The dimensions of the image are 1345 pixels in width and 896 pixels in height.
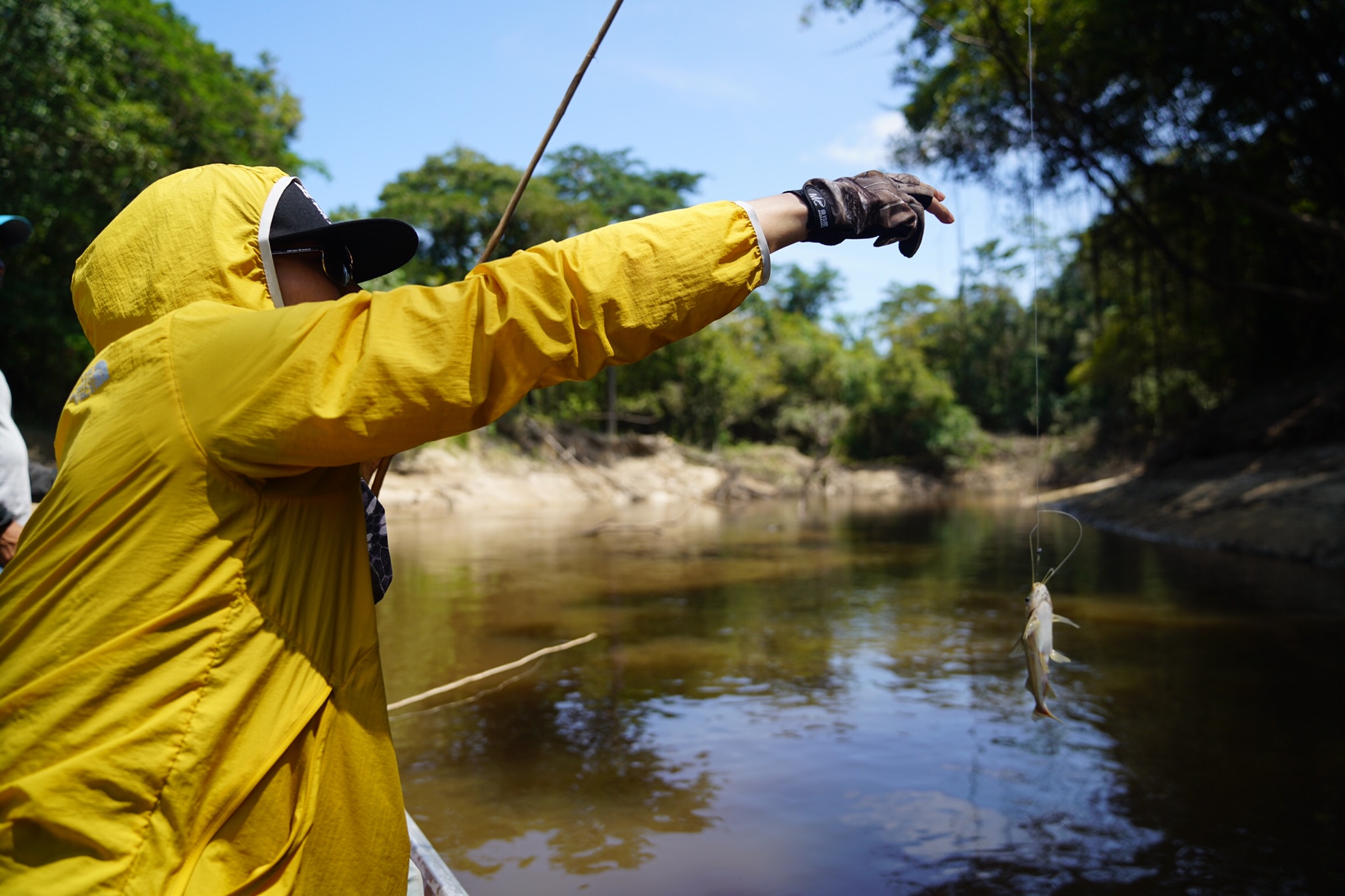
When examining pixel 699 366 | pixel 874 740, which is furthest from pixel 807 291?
pixel 874 740

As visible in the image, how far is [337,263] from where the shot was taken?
1.54 meters

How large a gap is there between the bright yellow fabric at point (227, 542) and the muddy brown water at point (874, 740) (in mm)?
2970

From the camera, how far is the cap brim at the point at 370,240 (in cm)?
146

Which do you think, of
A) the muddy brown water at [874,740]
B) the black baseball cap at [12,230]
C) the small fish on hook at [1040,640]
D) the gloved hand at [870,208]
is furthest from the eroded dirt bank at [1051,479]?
the black baseball cap at [12,230]

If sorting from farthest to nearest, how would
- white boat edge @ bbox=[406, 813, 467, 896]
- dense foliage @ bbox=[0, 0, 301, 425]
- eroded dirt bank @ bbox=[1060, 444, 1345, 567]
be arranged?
dense foliage @ bbox=[0, 0, 301, 425] < eroded dirt bank @ bbox=[1060, 444, 1345, 567] < white boat edge @ bbox=[406, 813, 467, 896]

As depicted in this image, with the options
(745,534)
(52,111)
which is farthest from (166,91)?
(745,534)

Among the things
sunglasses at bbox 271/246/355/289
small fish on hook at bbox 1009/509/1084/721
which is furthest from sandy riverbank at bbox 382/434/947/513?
sunglasses at bbox 271/246/355/289

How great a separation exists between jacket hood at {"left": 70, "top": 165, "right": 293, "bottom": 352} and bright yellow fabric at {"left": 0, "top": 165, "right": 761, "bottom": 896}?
0.39ft

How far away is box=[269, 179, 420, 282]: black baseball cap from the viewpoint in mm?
1440

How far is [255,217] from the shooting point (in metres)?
1.42

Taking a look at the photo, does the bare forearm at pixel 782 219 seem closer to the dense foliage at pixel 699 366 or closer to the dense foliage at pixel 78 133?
the dense foliage at pixel 78 133

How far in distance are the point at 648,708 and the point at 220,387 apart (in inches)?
219

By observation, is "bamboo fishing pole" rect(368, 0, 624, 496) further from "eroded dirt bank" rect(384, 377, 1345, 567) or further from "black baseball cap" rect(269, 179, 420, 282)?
"eroded dirt bank" rect(384, 377, 1345, 567)

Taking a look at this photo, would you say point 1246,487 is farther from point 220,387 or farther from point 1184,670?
point 220,387
